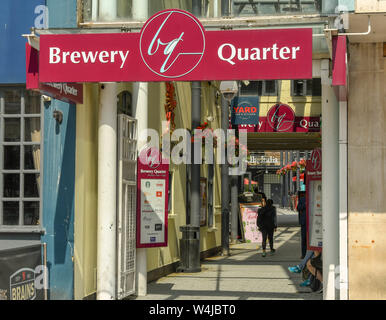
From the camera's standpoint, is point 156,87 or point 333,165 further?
point 156,87

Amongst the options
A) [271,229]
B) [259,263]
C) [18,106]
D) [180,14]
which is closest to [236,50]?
[180,14]

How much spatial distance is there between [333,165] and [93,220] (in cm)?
390

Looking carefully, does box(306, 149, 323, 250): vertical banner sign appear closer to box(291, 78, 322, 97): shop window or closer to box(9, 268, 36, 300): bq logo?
box(9, 268, 36, 300): bq logo

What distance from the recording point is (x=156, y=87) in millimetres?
15453

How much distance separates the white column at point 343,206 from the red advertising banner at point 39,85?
4093 mm

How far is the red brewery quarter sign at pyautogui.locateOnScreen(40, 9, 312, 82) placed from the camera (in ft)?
31.2

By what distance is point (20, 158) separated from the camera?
10914mm

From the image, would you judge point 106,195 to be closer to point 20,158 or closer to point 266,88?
point 20,158

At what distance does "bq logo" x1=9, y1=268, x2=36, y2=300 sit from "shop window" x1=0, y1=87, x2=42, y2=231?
1.15m

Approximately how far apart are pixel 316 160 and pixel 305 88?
659 inches

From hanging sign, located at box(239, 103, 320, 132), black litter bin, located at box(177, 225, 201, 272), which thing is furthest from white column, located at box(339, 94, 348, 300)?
hanging sign, located at box(239, 103, 320, 132)

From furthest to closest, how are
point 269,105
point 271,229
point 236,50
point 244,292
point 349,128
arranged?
point 269,105 < point 271,229 < point 244,292 < point 349,128 < point 236,50

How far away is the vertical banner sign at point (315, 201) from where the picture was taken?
12.2 metres

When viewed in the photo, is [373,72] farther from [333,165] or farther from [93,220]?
[93,220]
